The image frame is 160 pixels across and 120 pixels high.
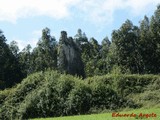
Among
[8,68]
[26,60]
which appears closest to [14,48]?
[26,60]

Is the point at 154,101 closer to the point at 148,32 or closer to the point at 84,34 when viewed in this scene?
the point at 148,32

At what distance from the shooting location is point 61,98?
34.4m

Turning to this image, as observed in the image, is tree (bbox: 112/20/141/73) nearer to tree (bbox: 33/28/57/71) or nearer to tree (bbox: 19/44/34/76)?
tree (bbox: 33/28/57/71)

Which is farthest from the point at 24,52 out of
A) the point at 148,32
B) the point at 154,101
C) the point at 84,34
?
the point at 154,101

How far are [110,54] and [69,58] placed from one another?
37526 mm

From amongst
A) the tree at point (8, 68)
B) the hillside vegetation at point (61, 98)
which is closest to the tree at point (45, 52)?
the tree at point (8, 68)

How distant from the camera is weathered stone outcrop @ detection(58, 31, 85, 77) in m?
47.0

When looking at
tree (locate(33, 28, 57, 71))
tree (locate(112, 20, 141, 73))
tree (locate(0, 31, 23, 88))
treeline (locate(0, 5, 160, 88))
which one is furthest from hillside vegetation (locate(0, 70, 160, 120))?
tree (locate(33, 28, 57, 71))

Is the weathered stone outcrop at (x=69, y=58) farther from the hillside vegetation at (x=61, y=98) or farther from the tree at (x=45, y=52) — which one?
the tree at (x=45, y=52)

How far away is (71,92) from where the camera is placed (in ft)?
113

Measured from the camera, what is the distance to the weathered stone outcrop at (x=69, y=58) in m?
47.0

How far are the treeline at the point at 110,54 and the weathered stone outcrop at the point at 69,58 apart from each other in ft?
60.5

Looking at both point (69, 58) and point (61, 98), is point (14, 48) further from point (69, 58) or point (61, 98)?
point (61, 98)

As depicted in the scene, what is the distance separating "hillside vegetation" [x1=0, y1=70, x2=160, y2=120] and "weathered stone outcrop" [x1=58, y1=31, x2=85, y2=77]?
848 cm
